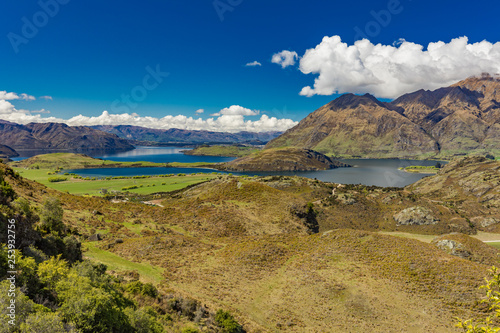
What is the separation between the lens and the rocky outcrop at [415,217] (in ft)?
259

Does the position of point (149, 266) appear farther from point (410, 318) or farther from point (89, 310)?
point (410, 318)

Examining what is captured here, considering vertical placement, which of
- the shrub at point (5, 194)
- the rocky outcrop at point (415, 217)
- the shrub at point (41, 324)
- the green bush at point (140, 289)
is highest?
the shrub at point (5, 194)

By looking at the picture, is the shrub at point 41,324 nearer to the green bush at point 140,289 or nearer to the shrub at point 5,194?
the green bush at point 140,289

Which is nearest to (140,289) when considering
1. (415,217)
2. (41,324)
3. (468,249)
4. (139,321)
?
(139,321)

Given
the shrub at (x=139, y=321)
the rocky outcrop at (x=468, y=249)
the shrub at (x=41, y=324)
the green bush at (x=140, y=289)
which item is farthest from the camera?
the rocky outcrop at (x=468, y=249)

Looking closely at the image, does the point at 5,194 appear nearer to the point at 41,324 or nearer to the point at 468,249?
the point at 41,324

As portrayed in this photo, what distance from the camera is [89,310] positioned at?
590 inches

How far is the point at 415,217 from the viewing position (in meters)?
79.6

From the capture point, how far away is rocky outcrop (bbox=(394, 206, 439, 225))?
7890cm

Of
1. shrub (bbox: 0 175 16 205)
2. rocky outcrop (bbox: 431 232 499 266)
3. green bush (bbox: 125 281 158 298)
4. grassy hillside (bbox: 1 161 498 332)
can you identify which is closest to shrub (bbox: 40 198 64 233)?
shrub (bbox: 0 175 16 205)

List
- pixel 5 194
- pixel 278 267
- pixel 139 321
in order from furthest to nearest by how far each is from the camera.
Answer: pixel 278 267 < pixel 5 194 < pixel 139 321

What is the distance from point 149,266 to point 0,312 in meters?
24.0

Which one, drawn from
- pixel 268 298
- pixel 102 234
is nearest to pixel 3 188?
pixel 102 234

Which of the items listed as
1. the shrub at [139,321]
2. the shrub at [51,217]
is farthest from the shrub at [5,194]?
the shrub at [139,321]
